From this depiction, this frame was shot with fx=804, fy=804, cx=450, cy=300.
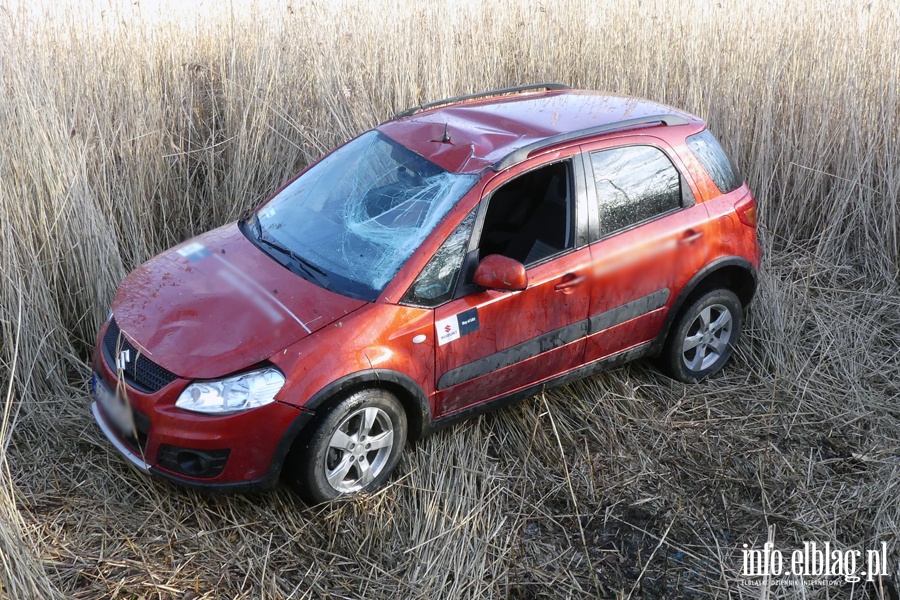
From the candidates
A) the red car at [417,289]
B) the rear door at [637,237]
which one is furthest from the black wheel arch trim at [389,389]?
the rear door at [637,237]

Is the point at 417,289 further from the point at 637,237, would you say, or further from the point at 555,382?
the point at 637,237

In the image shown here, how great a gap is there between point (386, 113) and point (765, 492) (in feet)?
12.3

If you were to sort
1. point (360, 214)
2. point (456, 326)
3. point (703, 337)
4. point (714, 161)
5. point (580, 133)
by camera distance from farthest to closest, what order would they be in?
point (703, 337), point (714, 161), point (580, 133), point (360, 214), point (456, 326)

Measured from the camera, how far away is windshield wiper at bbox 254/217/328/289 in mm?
3639

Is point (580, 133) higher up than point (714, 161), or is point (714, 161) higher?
point (580, 133)

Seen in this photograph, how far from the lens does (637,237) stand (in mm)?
4113

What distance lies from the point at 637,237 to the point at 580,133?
23.8 inches

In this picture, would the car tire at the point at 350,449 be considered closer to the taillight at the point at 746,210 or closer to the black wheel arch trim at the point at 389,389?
the black wheel arch trim at the point at 389,389

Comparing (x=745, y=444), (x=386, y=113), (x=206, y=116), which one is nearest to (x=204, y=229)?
(x=206, y=116)

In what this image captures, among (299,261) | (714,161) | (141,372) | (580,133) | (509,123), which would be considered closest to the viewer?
(141,372)

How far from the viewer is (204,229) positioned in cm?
577

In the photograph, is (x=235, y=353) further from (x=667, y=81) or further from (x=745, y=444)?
(x=667, y=81)

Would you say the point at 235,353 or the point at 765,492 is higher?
the point at 235,353

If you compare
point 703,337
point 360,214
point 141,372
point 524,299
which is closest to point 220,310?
point 141,372
